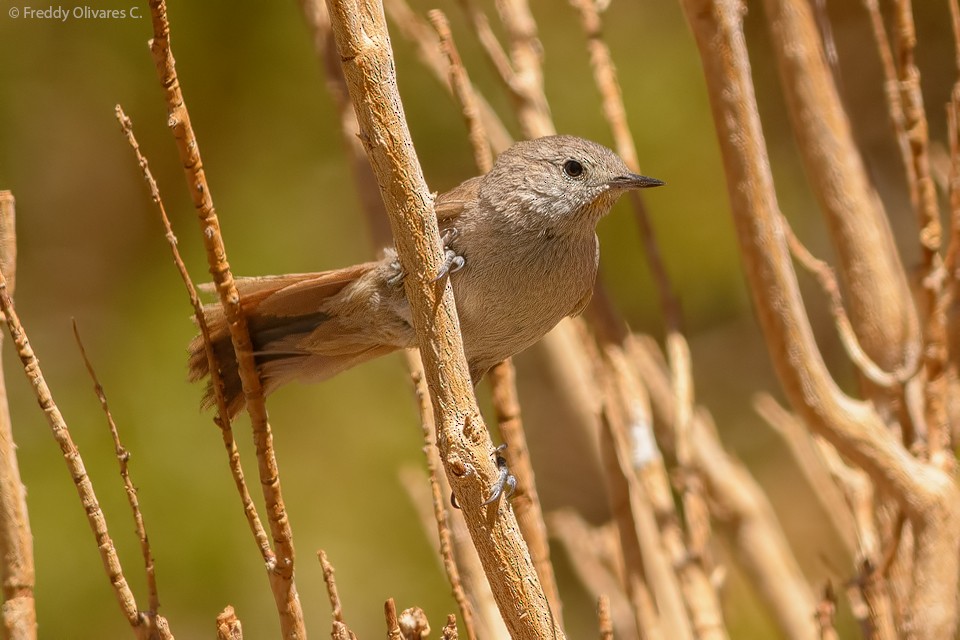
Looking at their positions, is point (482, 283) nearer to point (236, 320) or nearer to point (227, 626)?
point (236, 320)

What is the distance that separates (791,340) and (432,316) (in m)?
1.06

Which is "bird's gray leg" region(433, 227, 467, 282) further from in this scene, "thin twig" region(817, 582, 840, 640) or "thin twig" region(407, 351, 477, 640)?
"thin twig" region(817, 582, 840, 640)

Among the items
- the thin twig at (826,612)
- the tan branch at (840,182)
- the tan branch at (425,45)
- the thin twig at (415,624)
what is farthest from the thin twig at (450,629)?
the tan branch at (425,45)

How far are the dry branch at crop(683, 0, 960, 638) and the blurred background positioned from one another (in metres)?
1.94

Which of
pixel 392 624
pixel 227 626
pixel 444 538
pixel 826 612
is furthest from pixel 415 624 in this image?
pixel 826 612

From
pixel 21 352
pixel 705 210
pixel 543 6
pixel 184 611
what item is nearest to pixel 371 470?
pixel 184 611

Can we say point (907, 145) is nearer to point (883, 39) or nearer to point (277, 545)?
point (883, 39)

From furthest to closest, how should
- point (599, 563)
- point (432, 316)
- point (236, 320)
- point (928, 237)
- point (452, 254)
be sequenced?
point (599, 563) < point (928, 237) < point (452, 254) < point (236, 320) < point (432, 316)

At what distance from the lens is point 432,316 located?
1748 millimetres

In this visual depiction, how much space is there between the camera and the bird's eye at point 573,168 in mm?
2633

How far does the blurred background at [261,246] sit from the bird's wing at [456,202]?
160cm

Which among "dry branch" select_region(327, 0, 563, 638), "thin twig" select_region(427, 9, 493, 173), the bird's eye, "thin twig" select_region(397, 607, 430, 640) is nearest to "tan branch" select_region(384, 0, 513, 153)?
"thin twig" select_region(427, 9, 493, 173)

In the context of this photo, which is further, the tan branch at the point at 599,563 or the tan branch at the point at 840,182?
the tan branch at the point at 599,563

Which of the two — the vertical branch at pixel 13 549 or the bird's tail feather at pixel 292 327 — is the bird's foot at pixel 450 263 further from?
the vertical branch at pixel 13 549
